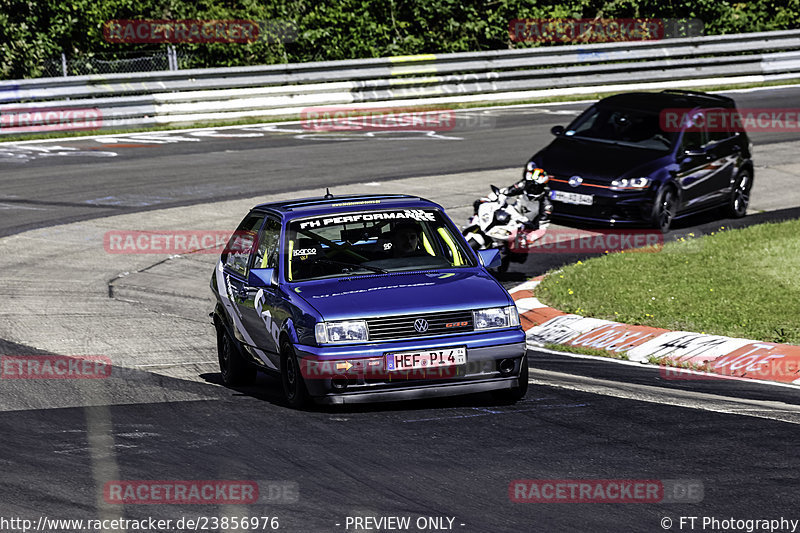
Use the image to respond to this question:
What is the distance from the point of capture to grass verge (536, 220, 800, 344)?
11.5 meters

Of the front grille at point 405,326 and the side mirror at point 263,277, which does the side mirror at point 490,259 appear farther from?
the side mirror at point 263,277

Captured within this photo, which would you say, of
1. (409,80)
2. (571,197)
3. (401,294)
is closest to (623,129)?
(571,197)

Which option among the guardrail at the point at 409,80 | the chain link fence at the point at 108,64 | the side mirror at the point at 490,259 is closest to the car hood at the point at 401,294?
the side mirror at the point at 490,259

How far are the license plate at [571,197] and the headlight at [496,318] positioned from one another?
836 cm

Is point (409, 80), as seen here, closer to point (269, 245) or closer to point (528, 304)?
point (528, 304)

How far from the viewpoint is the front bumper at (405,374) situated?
830cm

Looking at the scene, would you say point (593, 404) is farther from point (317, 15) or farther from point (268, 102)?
point (317, 15)

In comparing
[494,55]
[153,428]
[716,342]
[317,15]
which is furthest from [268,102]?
[153,428]

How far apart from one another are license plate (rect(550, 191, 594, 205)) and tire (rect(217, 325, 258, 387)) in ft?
25.2

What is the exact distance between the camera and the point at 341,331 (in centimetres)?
836

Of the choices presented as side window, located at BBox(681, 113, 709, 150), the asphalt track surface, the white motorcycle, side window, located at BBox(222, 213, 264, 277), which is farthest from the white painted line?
side window, located at BBox(681, 113, 709, 150)


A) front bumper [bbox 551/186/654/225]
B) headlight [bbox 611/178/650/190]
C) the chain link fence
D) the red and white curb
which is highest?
the chain link fence

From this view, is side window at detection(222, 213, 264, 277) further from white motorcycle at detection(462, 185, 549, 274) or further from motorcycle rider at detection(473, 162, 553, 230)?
motorcycle rider at detection(473, 162, 553, 230)

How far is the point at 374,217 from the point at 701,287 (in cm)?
467
